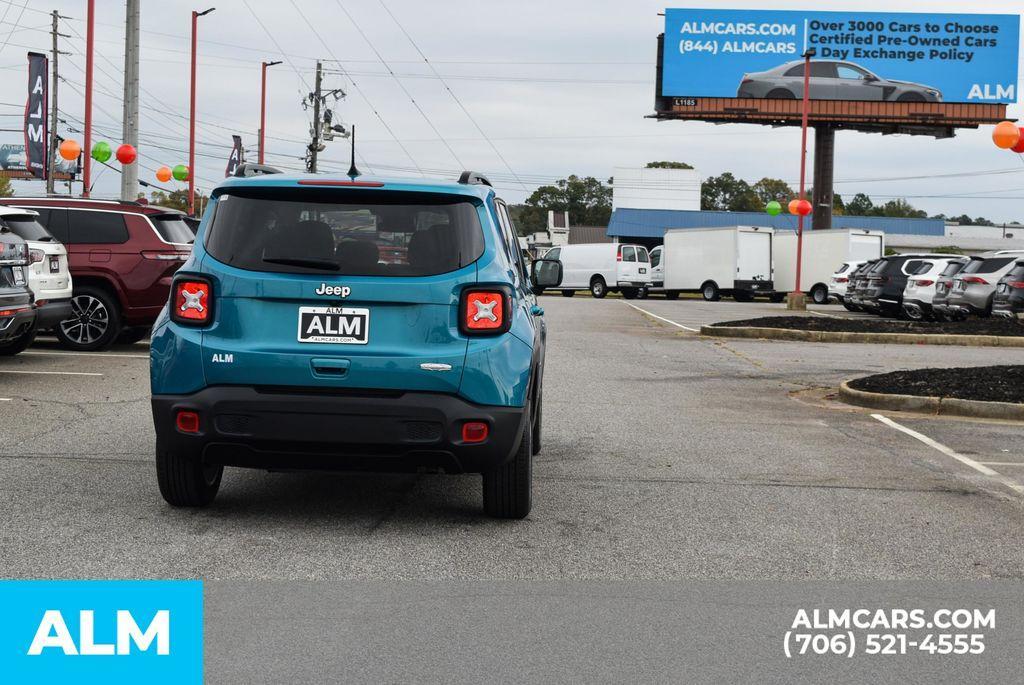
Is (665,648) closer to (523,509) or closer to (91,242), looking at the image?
(523,509)

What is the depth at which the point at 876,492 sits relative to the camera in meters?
8.23

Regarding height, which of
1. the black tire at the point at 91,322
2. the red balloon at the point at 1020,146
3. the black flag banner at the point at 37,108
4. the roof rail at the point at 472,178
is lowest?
the black tire at the point at 91,322

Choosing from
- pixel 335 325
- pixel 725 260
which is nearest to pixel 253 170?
pixel 335 325

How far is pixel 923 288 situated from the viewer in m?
29.3

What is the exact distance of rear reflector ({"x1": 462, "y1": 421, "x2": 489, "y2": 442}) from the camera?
6.36 m

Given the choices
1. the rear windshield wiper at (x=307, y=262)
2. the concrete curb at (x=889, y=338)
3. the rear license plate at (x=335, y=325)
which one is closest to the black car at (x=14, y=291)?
the rear windshield wiper at (x=307, y=262)

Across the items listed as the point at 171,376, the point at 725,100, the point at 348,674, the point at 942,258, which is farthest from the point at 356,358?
the point at 725,100

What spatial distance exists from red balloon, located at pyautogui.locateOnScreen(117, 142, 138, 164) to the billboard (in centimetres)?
3367

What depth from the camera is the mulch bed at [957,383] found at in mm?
12789

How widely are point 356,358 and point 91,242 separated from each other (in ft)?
35.1

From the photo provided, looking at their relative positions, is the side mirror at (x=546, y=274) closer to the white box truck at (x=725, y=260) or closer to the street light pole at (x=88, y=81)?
the street light pole at (x=88, y=81)

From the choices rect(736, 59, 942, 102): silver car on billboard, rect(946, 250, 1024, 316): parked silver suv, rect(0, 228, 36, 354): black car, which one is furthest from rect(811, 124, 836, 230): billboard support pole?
rect(0, 228, 36, 354): black car

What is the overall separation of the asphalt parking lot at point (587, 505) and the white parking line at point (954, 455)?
1.6 inches

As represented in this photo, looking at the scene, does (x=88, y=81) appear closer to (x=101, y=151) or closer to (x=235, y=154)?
(x=101, y=151)
